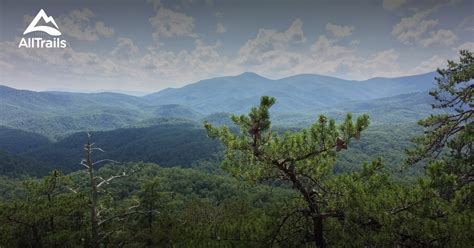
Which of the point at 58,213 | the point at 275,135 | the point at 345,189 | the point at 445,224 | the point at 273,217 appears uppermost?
the point at 275,135

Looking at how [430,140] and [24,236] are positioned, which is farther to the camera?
[24,236]

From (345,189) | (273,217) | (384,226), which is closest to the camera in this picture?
(384,226)

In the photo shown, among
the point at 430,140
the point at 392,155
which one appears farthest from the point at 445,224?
the point at 392,155

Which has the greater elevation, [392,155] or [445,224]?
[445,224]

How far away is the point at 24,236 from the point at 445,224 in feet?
75.4

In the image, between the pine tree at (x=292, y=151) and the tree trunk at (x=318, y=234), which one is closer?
the pine tree at (x=292, y=151)

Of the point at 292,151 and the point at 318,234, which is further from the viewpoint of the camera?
the point at 318,234

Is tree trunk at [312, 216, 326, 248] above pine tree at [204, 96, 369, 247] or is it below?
below

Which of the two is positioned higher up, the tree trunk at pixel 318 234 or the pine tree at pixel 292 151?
the pine tree at pixel 292 151

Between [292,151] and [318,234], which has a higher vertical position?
[292,151]

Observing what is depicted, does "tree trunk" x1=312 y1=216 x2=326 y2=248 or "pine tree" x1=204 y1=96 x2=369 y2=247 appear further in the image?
"tree trunk" x1=312 y1=216 x2=326 y2=248

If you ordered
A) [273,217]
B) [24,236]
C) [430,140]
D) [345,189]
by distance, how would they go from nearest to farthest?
→ [345,189] → [273,217] → [430,140] → [24,236]

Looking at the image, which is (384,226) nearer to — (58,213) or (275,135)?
(275,135)

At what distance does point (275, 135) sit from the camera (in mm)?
8992
